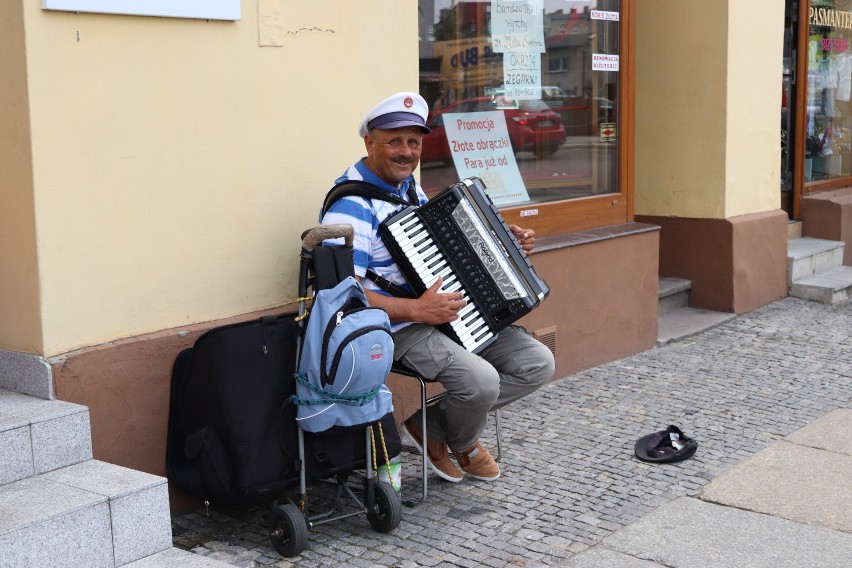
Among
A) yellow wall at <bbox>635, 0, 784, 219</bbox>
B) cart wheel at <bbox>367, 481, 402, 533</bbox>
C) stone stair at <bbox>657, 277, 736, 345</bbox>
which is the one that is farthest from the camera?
yellow wall at <bbox>635, 0, 784, 219</bbox>

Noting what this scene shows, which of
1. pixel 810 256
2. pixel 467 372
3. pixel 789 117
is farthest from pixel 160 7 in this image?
pixel 789 117

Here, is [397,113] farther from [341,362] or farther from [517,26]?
[517,26]

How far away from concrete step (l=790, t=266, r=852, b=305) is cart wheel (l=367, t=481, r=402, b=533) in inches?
201

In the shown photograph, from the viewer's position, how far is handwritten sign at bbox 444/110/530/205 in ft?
19.4

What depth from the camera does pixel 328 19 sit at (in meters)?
4.69

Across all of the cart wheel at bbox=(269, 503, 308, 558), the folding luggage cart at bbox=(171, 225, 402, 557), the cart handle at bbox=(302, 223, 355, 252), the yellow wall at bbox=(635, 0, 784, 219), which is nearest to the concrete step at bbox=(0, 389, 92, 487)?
the folding luggage cart at bbox=(171, 225, 402, 557)

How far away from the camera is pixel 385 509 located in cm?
395

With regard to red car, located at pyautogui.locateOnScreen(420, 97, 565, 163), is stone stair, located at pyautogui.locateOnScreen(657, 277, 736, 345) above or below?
below

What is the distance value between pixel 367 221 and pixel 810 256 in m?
5.29

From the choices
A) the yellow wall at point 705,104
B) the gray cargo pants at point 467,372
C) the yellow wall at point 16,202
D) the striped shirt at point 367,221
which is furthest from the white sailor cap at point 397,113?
the yellow wall at point 705,104

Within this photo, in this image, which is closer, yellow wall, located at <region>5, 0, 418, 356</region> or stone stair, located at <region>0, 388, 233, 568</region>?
stone stair, located at <region>0, 388, 233, 568</region>

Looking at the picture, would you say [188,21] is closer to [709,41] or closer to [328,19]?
[328,19]

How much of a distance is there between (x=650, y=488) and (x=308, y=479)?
4.75 feet

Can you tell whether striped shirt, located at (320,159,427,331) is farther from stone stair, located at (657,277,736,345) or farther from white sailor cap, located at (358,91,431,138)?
stone stair, located at (657,277,736,345)
